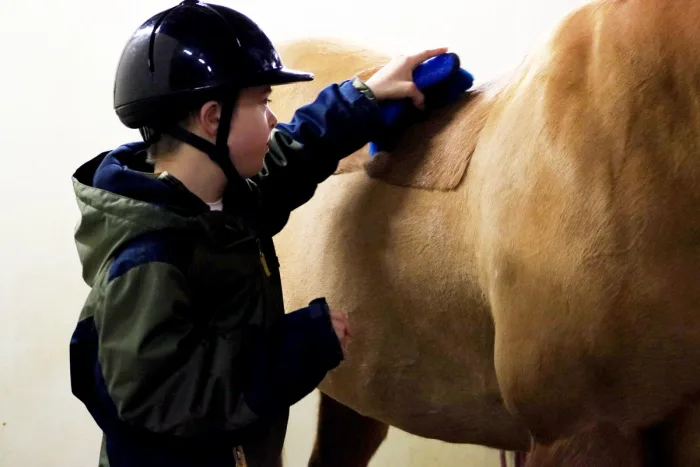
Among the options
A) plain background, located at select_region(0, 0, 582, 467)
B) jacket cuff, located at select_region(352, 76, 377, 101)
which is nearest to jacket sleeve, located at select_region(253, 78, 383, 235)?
jacket cuff, located at select_region(352, 76, 377, 101)

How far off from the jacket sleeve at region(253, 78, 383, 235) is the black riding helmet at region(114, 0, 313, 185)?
8 cm

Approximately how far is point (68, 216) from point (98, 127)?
0.22m

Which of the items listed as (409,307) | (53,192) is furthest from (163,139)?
(53,192)

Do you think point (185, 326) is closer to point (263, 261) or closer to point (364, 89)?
point (263, 261)

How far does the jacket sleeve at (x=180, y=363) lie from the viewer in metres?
0.64

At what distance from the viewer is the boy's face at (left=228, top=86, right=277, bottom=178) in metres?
0.72

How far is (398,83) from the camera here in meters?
0.80

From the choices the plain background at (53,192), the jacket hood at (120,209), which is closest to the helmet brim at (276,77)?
the jacket hood at (120,209)

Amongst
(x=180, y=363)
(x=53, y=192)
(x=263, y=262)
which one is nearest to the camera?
(x=180, y=363)

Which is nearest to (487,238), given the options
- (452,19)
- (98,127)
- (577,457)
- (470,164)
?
(470,164)

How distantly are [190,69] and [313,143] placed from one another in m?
0.18

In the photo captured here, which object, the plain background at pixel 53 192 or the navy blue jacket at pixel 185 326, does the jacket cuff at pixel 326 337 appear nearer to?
the navy blue jacket at pixel 185 326

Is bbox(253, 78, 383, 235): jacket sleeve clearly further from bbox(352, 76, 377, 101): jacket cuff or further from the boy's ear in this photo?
the boy's ear

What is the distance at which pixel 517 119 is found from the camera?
662 mm
